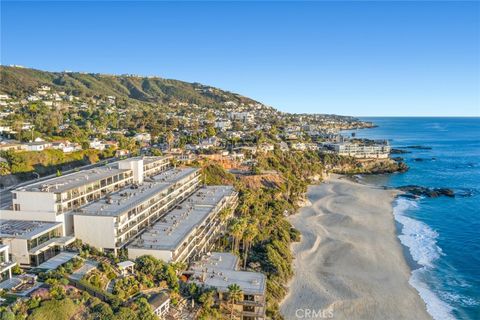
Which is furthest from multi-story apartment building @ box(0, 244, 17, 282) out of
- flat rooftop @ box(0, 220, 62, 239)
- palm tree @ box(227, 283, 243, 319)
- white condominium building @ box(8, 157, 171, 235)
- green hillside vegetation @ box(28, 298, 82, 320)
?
palm tree @ box(227, 283, 243, 319)

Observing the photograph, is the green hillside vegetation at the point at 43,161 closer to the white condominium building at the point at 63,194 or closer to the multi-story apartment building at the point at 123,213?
the white condominium building at the point at 63,194

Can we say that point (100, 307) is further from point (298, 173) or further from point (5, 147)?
point (298, 173)

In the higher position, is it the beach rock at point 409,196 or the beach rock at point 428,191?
the beach rock at point 428,191

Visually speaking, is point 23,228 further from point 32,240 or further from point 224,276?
point 224,276

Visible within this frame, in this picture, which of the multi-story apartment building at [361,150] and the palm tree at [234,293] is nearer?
the palm tree at [234,293]

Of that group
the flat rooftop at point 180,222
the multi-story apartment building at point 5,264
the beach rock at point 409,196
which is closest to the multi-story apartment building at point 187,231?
the flat rooftop at point 180,222

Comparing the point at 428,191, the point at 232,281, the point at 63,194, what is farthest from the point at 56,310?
the point at 428,191

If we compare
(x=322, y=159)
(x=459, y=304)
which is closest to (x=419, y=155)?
(x=322, y=159)

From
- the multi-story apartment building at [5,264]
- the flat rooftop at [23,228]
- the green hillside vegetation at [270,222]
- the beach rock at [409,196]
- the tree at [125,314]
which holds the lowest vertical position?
the beach rock at [409,196]
